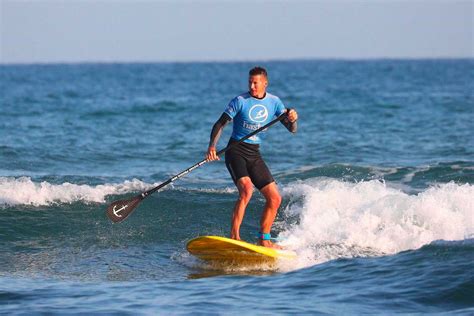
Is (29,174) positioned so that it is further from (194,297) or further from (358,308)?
(358,308)

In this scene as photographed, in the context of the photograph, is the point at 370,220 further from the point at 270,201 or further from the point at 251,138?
the point at 251,138

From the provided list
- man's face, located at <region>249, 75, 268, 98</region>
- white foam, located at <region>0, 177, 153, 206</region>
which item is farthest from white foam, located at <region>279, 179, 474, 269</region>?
white foam, located at <region>0, 177, 153, 206</region>

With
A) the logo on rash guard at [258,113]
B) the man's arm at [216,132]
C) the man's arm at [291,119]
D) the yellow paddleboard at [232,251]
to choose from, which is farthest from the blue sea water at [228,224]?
the logo on rash guard at [258,113]

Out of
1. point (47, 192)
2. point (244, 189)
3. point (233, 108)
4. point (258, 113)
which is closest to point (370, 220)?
point (244, 189)

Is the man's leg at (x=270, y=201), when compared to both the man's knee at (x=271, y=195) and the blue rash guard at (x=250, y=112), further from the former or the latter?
the blue rash guard at (x=250, y=112)

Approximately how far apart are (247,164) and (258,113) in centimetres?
55

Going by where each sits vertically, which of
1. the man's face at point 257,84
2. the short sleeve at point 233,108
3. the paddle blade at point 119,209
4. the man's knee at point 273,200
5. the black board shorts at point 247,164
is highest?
the man's face at point 257,84

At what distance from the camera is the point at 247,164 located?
9.24 meters

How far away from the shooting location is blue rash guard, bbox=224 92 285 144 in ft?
29.7

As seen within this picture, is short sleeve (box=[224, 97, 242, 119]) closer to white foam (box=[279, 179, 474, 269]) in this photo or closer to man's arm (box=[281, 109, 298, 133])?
man's arm (box=[281, 109, 298, 133])

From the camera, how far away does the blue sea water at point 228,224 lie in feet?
26.3

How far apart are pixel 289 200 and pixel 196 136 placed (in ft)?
34.5

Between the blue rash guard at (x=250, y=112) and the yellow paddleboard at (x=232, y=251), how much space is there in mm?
1048

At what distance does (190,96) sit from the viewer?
40.6 metres
